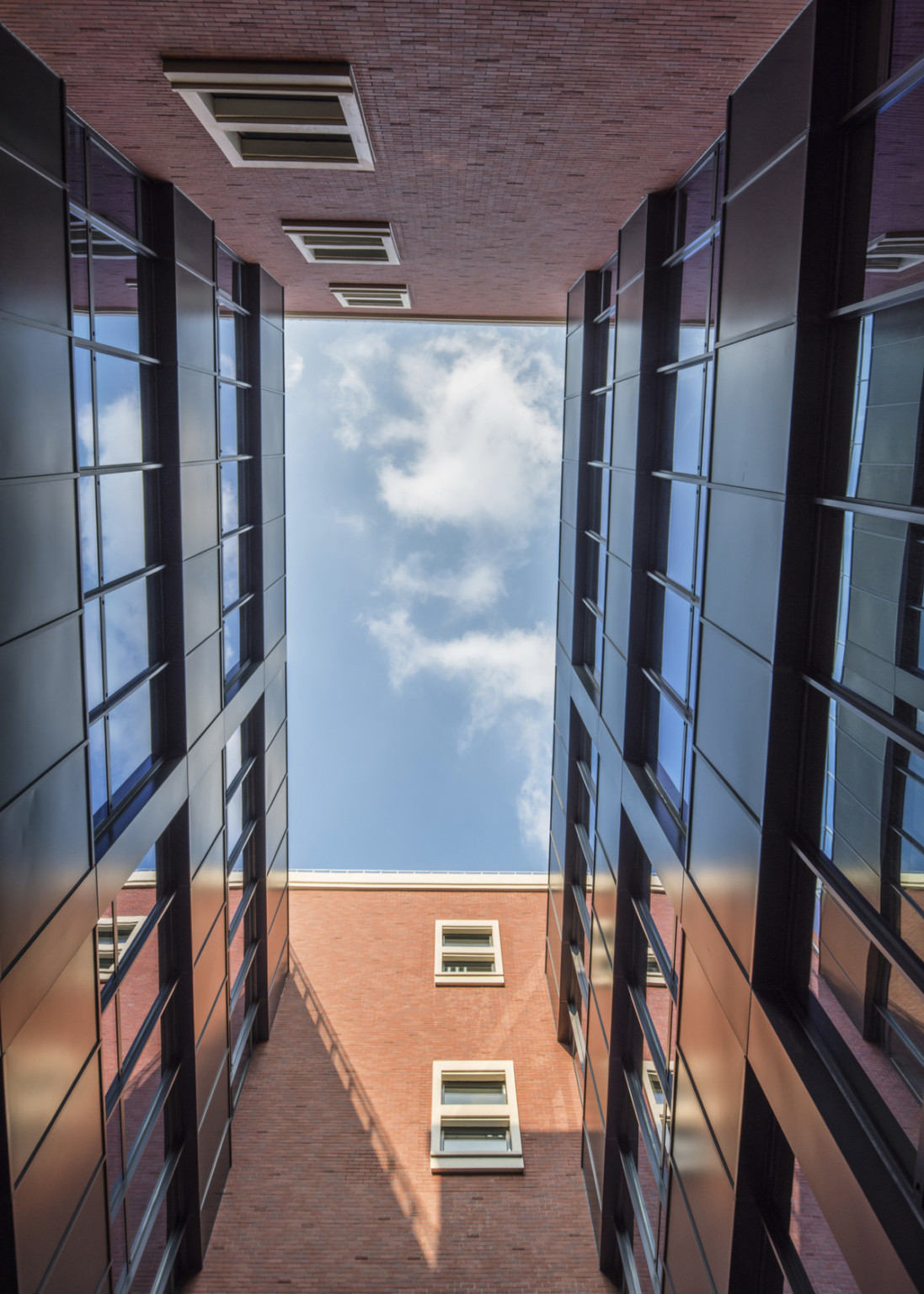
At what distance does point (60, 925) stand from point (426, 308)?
15865 millimetres

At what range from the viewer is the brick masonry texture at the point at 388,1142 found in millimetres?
13477

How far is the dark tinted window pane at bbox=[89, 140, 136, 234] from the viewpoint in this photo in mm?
9461

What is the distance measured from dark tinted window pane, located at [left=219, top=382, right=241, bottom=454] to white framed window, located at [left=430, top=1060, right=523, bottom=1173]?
12926 mm

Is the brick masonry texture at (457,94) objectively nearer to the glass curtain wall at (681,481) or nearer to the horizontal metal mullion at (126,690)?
the glass curtain wall at (681,481)

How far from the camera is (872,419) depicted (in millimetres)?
5617

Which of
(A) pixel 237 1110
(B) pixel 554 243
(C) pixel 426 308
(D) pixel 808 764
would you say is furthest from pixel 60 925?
(C) pixel 426 308

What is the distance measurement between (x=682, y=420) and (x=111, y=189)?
7227mm

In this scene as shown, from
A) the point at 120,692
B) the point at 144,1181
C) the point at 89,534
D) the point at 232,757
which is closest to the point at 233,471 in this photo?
the point at 232,757

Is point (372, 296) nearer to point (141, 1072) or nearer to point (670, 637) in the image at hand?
point (670, 637)

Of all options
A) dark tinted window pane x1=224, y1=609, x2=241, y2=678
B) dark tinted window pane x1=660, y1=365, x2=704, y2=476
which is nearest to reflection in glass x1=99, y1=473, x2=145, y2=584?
dark tinted window pane x1=224, y1=609, x2=241, y2=678

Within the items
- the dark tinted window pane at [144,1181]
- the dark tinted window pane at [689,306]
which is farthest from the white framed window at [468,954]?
the dark tinted window pane at [689,306]

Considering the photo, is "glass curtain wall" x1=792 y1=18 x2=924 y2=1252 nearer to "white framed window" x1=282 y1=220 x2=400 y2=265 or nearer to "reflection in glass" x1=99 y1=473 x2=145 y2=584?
"reflection in glass" x1=99 y1=473 x2=145 y2=584

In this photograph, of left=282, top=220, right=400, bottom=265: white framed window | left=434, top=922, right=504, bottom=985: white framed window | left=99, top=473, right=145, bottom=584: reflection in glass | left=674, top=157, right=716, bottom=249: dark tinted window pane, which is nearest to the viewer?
left=99, top=473, right=145, bottom=584: reflection in glass

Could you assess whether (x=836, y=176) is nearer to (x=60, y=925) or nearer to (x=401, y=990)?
A: (x=60, y=925)
